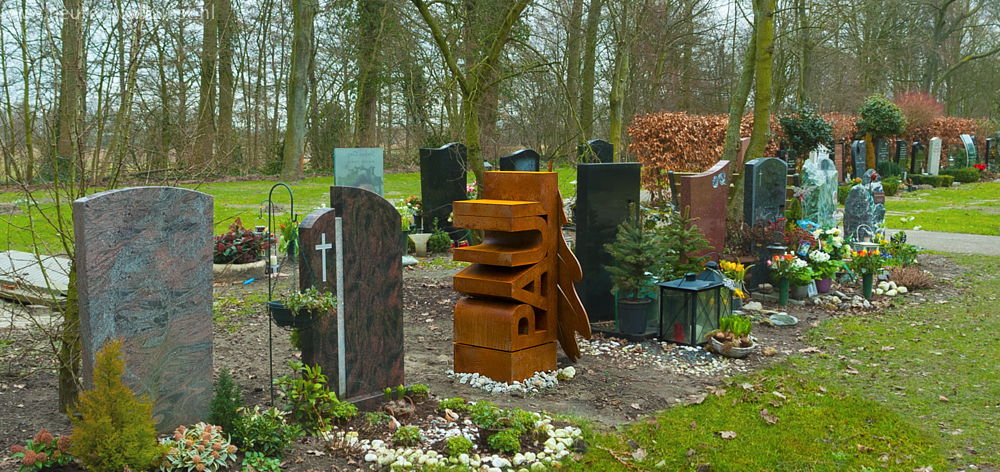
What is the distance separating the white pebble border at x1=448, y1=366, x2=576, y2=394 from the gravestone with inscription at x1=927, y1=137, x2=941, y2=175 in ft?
93.8

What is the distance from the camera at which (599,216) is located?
884 cm

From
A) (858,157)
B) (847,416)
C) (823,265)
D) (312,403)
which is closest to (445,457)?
(312,403)

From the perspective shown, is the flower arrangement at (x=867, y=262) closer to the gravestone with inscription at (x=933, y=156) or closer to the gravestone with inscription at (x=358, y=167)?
the gravestone with inscription at (x=358, y=167)

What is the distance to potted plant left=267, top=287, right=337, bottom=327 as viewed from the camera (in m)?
5.14

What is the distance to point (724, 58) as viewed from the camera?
114ft

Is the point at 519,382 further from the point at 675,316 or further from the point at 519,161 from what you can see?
the point at 519,161

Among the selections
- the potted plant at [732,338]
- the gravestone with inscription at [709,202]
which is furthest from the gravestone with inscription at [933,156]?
the potted plant at [732,338]

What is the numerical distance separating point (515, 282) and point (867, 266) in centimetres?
624

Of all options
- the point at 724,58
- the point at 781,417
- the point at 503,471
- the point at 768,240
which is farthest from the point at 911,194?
the point at 503,471

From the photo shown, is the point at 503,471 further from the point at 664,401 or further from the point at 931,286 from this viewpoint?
the point at 931,286

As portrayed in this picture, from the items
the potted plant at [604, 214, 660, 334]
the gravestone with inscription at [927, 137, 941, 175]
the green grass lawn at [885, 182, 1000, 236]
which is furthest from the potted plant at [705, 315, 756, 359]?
the gravestone with inscription at [927, 137, 941, 175]

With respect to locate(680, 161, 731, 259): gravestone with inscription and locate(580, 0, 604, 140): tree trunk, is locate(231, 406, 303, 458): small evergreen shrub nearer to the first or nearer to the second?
locate(680, 161, 731, 259): gravestone with inscription

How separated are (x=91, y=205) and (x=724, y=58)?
33.1 metres

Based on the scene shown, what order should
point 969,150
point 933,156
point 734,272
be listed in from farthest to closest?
point 969,150 < point 933,156 < point 734,272
